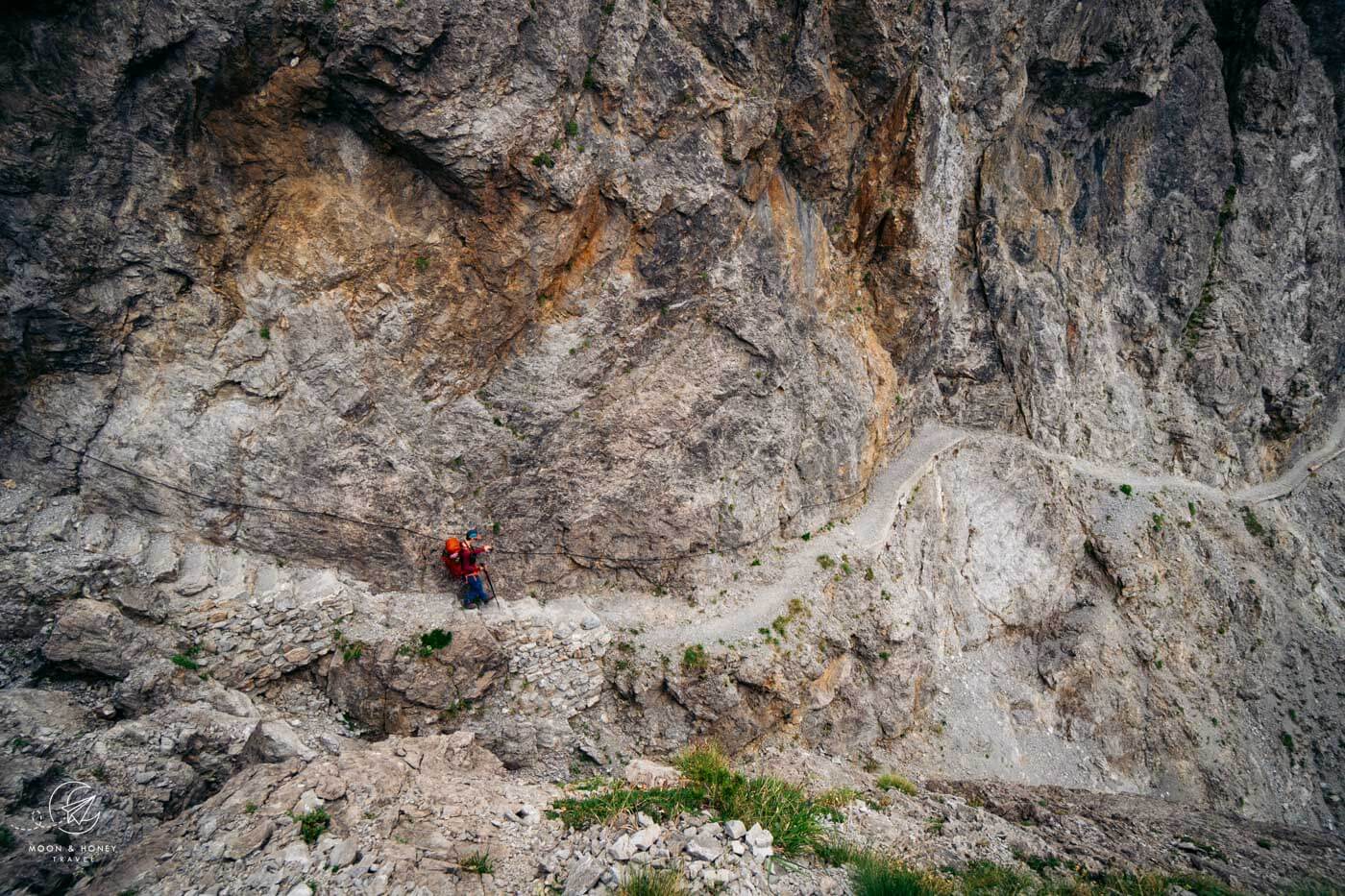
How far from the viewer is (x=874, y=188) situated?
81.7ft

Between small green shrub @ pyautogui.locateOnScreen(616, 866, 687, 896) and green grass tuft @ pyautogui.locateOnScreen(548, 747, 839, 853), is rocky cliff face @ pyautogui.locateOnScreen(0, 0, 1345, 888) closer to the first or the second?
green grass tuft @ pyautogui.locateOnScreen(548, 747, 839, 853)

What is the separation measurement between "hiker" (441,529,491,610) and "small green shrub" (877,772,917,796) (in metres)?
13.1

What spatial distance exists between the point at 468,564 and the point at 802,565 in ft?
38.3

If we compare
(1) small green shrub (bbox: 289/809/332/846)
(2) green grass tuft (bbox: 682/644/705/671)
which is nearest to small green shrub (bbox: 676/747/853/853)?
(2) green grass tuft (bbox: 682/644/705/671)

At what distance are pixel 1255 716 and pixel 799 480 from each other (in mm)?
23444

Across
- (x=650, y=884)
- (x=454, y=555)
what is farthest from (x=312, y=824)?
(x=454, y=555)

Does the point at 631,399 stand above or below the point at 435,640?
above

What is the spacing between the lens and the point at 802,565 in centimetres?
2411

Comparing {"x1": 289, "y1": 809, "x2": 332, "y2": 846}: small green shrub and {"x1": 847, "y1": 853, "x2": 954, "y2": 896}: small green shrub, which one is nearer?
{"x1": 847, "y1": 853, "x2": 954, "y2": 896}: small green shrub

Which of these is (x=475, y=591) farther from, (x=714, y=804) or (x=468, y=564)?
(x=714, y=804)

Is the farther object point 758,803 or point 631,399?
point 631,399

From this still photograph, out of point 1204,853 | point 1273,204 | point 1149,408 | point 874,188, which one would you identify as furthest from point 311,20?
point 1273,204

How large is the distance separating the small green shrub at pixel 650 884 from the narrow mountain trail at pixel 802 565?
32.5 ft

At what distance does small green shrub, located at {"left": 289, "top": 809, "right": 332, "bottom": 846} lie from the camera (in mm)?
11273
